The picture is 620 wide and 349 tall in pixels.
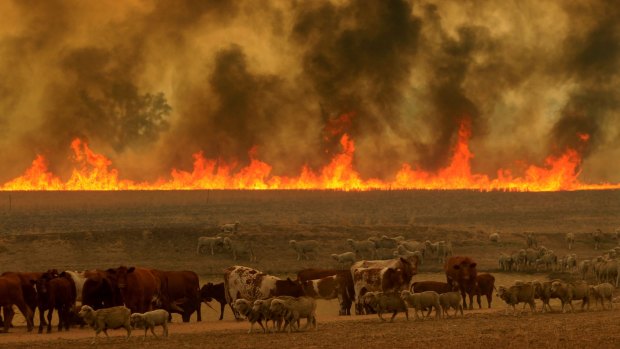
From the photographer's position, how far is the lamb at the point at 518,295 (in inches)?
1452

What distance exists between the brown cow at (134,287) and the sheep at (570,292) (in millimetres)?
12376

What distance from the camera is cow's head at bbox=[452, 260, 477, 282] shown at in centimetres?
4166

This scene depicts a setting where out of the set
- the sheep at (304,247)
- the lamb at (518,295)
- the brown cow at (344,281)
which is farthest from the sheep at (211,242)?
the lamb at (518,295)

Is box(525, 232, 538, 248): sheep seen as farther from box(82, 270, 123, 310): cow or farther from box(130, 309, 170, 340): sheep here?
box(130, 309, 170, 340): sheep

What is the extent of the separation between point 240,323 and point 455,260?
31.8 ft

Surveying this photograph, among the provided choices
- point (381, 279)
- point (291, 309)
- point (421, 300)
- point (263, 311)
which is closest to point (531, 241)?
point (381, 279)

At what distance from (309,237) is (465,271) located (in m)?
25.5

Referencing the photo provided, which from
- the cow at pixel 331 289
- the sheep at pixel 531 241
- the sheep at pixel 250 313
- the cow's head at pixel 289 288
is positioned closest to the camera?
the sheep at pixel 250 313

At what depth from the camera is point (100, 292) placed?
1444 inches

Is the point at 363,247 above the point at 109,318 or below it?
above

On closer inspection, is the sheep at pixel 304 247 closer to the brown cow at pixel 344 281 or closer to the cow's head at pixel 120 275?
the brown cow at pixel 344 281

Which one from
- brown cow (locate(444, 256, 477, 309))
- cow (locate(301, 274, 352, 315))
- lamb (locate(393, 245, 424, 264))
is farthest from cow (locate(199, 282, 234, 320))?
lamb (locate(393, 245, 424, 264))

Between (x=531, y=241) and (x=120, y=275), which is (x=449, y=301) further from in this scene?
(x=531, y=241)

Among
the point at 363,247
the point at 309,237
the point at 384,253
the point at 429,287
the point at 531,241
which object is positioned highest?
the point at 309,237
